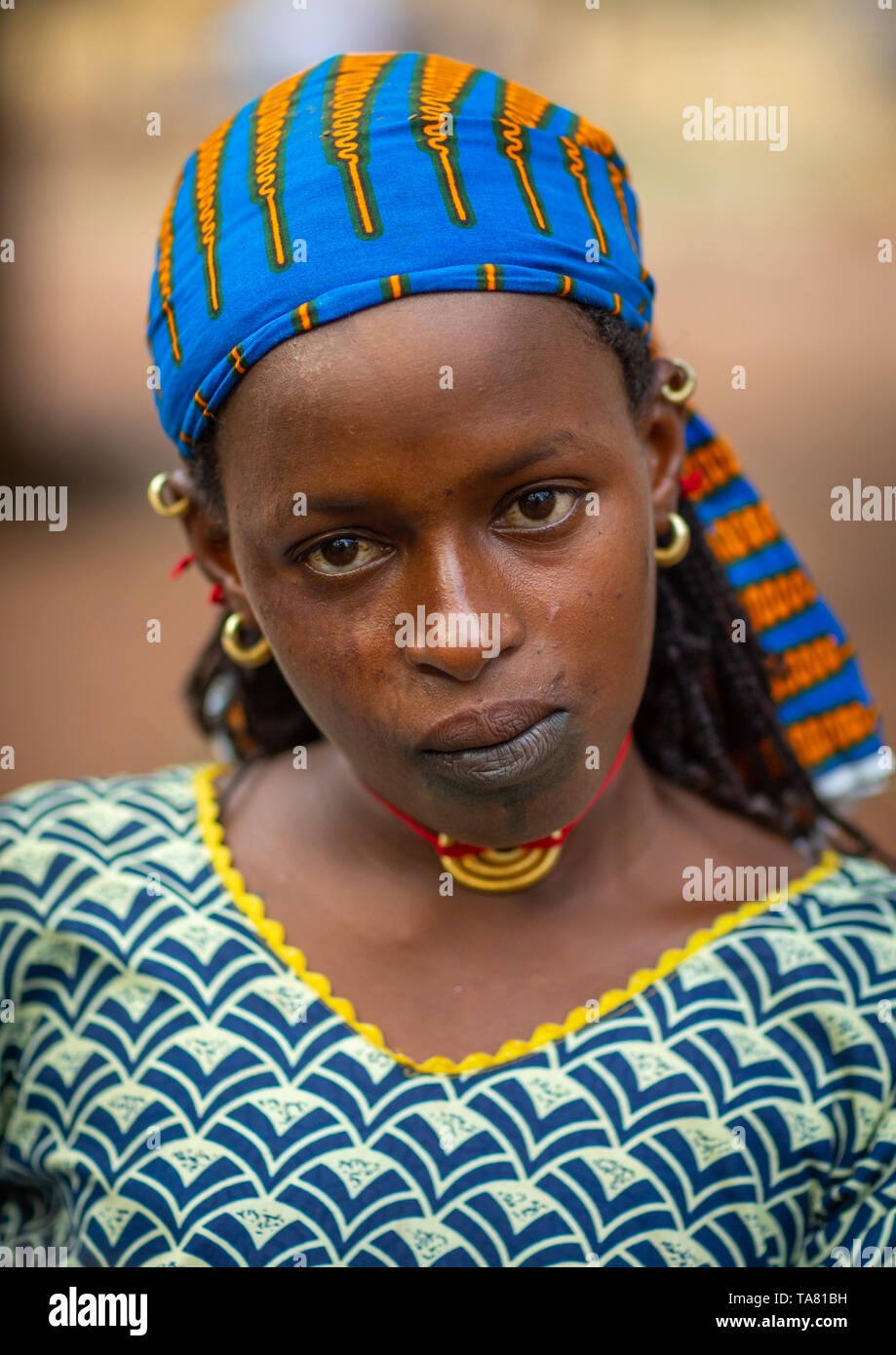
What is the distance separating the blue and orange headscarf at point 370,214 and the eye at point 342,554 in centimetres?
22

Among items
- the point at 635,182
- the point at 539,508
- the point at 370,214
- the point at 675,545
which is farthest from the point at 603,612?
the point at 635,182

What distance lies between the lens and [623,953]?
1832 millimetres

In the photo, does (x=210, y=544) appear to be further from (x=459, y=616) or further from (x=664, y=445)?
(x=664, y=445)

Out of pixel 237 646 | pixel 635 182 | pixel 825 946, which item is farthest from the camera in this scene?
pixel 635 182

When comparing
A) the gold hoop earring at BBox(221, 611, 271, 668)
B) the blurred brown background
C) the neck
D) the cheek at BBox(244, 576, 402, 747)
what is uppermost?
the blurred brown background

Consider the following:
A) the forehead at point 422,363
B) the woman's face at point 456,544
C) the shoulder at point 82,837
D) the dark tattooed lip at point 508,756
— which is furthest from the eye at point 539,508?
the shoulder at point 82,837

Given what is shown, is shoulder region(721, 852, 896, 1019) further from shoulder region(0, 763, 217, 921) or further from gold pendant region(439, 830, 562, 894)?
shoulder region(0, 763, 217, 921)

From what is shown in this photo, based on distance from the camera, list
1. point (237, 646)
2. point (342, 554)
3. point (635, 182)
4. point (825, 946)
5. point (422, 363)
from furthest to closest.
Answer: point (635, 182), point (237, 646), point (825, 946), point (342, 554), point (422, 363)

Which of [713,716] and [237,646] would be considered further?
[713,716]

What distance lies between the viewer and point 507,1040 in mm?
1763

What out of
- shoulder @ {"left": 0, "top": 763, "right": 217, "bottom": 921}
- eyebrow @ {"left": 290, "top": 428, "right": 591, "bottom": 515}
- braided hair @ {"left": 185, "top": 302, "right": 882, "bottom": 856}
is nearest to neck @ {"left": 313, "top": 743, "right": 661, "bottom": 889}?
braided hair @ {"left": 185, "top": 302, "right": 882, "bottom": 856}

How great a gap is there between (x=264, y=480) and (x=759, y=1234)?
1.09m

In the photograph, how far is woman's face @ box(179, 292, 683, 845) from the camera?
4.88 feet

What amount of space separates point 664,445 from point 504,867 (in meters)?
0.60
